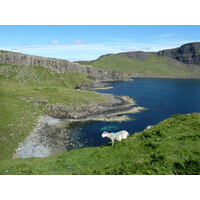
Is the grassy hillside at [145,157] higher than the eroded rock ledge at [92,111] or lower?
higher

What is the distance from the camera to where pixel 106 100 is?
121062 mm

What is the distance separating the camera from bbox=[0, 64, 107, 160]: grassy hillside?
60.7 m

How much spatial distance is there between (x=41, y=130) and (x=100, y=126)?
22.6 meters

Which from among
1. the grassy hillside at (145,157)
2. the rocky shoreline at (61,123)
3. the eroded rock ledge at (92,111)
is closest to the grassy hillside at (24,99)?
the rocky shoreline at (61,123)

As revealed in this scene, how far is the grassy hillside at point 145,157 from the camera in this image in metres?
15.9

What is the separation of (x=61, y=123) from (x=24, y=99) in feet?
115

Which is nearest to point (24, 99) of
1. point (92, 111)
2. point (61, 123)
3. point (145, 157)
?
point (61, 123)

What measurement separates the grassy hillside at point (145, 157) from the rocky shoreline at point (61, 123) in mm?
32322

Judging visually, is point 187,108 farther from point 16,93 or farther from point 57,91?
point 16,93

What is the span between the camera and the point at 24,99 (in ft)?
347

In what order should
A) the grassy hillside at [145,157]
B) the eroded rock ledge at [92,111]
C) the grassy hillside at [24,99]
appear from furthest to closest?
1. the eroded rock ledge at [92,111]
2. the grassy hillside at [24,99]
3. the grassy hillside at [145,157]

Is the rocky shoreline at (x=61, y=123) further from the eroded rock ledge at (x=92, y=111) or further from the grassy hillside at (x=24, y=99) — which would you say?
the grassy hillside at (x=24, y=99)

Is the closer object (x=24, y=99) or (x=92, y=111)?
(x=92, y=111)

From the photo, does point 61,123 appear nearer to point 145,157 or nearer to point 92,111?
point 92,111
